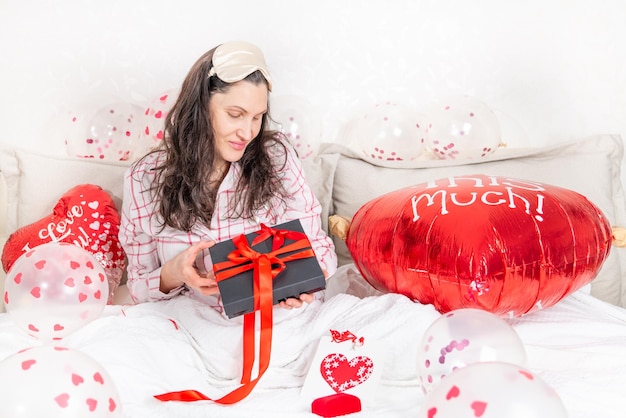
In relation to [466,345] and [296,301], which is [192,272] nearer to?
[296,301]

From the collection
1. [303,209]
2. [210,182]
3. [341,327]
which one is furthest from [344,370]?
[210,182]

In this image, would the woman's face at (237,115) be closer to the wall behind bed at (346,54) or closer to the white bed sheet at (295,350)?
the white bed sheet at (295,350)

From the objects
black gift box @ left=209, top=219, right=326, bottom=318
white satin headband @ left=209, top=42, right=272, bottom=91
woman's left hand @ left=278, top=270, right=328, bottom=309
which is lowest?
woman's left hand @ left=278, top=270, right=328, bottom=309

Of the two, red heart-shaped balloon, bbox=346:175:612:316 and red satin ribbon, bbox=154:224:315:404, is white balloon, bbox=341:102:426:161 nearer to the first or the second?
red heart-shaped balloon, bbox=346:175:612:316

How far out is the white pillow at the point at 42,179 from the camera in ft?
6.66

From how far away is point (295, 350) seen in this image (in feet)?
5.16

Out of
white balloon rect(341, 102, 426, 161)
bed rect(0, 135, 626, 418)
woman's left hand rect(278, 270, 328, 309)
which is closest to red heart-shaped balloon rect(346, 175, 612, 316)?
bed rect(0, 135, 626, 418)

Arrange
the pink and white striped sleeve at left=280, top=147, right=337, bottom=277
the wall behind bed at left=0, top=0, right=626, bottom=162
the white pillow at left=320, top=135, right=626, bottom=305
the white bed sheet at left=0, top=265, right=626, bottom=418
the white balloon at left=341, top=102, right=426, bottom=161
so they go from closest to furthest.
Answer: the white bed sheet at left=0, top=265, right=626, bottom=418 → the pink and white striped sleeve at left=280, top=147, right=337, bottom=277 → the white pillow at left=320, top=135, right=626, bottom=305 → the white balloon at left=341, top=102, right=426, bottom=161 → the wall behind bed at left=0, top=0, right=626, bottom=162

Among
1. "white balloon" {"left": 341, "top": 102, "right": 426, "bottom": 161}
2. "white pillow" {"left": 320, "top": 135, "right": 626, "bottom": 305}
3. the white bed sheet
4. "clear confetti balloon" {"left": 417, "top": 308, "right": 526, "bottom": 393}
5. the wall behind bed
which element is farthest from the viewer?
the wall behind bed

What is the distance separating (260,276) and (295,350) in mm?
226

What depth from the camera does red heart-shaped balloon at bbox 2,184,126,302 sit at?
6.20ft

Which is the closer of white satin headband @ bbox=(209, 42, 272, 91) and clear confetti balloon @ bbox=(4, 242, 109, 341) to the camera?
clear confetti balloon @ bbox=(4, 242, 109, 341)

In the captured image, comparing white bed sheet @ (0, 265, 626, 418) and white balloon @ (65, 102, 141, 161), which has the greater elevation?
white balloon @ (65, 102, 141, 161)

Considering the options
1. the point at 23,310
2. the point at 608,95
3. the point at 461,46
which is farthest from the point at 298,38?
the point at 23,310
